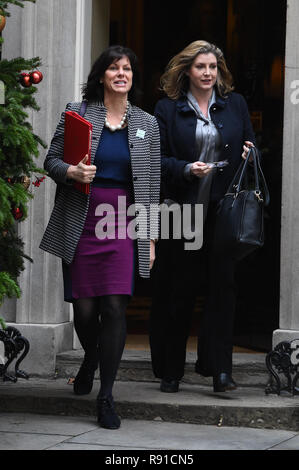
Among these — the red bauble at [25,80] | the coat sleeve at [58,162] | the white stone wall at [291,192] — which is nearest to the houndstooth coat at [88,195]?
the coat sleeve at [58,162]

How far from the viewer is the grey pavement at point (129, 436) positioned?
5.68 metres

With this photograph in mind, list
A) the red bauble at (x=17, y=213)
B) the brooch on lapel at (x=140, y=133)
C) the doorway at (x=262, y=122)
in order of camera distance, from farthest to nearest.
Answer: the doorway at (x=262, y=122), the brooch on lapel at (x=140, y=133), the red bauble at (x=17, y=213)

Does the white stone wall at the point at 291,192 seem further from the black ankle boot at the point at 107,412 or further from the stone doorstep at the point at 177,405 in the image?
the black ankle boot at the point at 107,412

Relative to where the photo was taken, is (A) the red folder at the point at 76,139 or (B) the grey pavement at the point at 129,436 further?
(A) the red folder at the point at 76,139

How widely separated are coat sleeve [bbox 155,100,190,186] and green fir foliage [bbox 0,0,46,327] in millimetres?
882

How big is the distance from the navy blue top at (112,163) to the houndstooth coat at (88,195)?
0.04m

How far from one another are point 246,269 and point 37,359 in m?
1.92

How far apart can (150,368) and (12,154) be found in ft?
7.13

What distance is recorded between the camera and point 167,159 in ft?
21.8

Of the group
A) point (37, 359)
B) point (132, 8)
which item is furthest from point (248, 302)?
point (132, 8)

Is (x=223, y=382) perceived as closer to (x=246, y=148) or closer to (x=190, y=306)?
(x=190, y=306)

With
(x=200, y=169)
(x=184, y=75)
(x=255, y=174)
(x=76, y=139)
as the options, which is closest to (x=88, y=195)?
(x=76, y=139)
